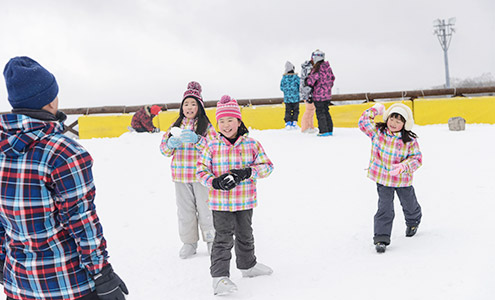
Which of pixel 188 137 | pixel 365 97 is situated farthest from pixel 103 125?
pixel 188 137

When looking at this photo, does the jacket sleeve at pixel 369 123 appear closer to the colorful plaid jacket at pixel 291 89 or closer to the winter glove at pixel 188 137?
the winter glove at pixel 188 137

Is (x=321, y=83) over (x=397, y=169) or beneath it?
over

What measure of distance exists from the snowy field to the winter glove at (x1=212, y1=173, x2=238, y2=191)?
0.93m

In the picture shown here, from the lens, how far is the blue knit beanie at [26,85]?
2025 millimetres

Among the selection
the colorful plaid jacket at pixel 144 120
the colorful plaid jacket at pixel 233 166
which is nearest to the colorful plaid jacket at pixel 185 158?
the colorful plaid jacket at pixel 233 166

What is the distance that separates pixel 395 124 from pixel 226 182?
196cm

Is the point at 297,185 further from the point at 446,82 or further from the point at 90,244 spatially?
the point at 446,82

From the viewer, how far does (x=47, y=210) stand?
202 cm

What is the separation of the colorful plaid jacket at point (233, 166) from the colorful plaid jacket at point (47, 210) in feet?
5.45

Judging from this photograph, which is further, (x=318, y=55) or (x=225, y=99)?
(x=318, y=55)

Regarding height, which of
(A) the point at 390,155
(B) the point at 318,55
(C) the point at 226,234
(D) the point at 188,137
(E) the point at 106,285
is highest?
(B) the point at 318,55

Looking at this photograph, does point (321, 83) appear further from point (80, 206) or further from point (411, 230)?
point (80, 206)

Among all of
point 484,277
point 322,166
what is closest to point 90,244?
point 484,277

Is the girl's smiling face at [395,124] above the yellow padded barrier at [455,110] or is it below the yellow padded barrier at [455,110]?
above
